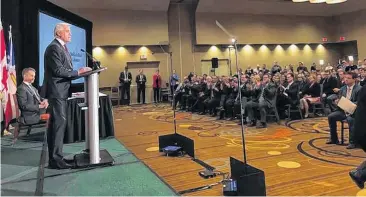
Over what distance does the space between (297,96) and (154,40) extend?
902 cm

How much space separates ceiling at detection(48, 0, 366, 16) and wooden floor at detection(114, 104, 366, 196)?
8.91 metres

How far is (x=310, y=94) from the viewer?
25.3 feet

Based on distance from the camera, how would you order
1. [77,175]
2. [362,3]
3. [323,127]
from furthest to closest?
1. [362,3]
2. [323,127]
3. [77,175]

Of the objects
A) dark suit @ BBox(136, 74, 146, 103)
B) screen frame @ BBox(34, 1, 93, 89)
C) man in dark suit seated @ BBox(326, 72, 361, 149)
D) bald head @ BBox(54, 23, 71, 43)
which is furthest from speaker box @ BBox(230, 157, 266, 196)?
dark suit @ BBox(136, 74, 146, 103)

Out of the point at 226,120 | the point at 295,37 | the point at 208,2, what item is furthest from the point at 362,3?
the point at 226,120

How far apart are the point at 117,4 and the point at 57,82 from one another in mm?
11302

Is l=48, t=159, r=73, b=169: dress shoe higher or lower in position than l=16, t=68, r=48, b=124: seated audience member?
lower

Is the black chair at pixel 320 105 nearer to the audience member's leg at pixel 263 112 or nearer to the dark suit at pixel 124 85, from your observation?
the audience member's leg at pixel 263 112

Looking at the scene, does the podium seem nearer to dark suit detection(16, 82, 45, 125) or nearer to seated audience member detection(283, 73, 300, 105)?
dark suit detection(16, 82, 45, 125)

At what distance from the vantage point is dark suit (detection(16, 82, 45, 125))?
481 cm

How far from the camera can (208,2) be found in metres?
14.6

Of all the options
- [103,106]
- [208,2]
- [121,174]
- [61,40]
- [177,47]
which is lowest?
[121,174]

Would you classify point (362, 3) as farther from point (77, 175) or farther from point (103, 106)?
point (77, 175)

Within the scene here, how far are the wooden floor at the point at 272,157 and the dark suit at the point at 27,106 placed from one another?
147cm
